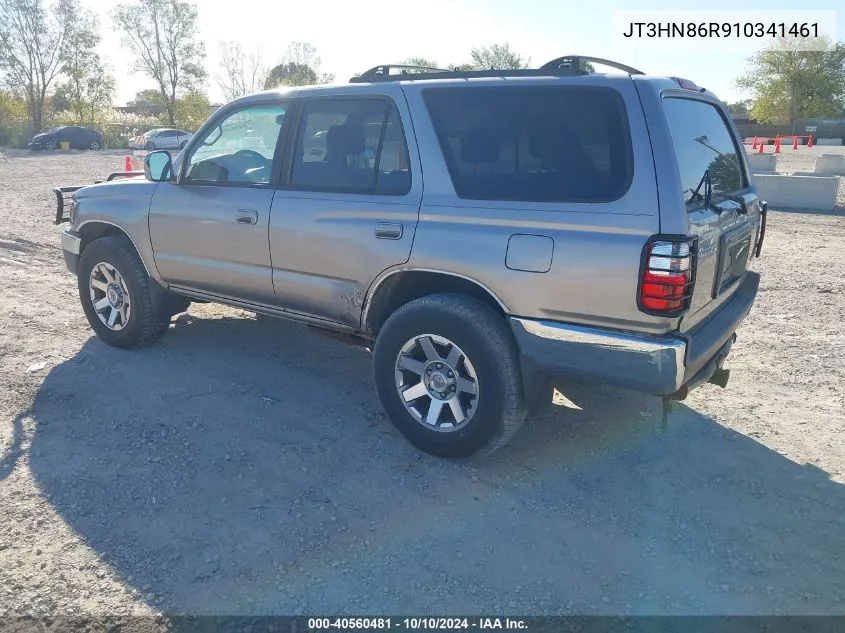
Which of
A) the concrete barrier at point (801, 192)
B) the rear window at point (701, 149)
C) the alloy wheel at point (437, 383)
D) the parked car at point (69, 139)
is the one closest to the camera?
the rear window at point (701, 149)

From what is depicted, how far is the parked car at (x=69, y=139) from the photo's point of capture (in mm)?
36506

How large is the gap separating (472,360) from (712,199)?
1.46 metres

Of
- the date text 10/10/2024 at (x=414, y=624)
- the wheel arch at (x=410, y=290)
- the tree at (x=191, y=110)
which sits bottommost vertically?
the date text 10/10/2024 at (x=414, y=624)

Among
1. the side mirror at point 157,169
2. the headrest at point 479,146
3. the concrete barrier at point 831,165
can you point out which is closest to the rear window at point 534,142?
the headrest at point 479,146

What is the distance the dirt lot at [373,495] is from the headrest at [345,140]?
161 cm

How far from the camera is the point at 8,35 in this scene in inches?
1834

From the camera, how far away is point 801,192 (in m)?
13.5

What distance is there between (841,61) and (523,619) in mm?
64020

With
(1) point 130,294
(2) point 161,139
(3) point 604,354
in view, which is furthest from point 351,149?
(2) point 161,139

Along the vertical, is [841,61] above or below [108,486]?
above

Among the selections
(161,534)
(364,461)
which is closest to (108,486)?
(161,534)

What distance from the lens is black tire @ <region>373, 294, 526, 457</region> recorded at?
3359 millimetres

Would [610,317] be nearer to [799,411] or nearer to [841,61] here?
[799,411]

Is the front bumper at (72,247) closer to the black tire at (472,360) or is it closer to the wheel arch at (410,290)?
the wheel arch at (410,290)
